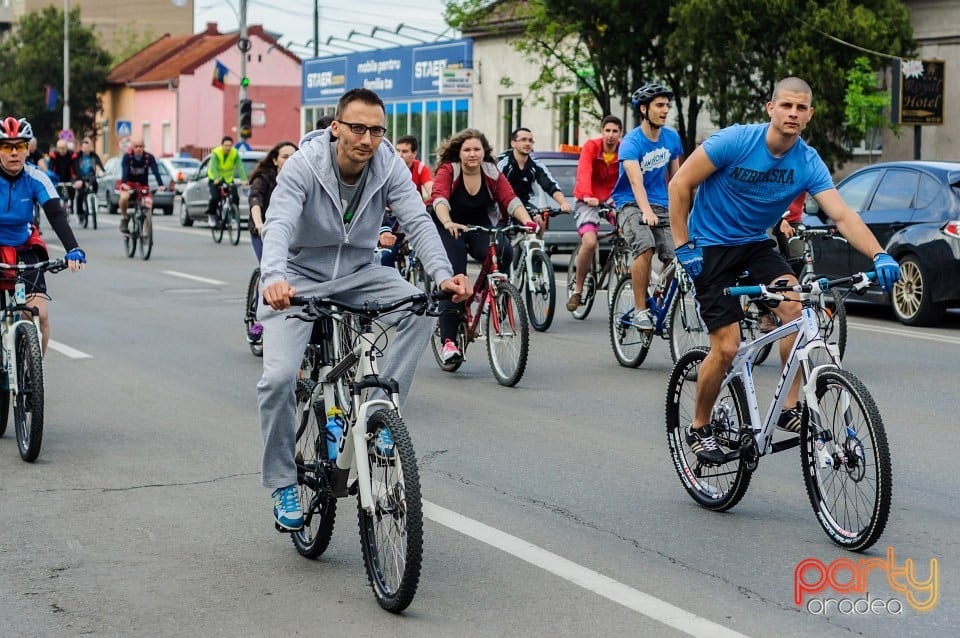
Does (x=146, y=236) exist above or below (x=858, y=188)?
below

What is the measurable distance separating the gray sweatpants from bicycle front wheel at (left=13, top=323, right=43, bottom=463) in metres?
2.51

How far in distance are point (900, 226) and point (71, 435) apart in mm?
9154

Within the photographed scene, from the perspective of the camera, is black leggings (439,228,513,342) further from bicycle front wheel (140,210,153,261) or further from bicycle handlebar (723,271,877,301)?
bicycle front wheel (140,210,153,261)

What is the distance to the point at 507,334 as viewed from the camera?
11211mm

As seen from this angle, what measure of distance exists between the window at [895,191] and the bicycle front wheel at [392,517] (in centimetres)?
1121

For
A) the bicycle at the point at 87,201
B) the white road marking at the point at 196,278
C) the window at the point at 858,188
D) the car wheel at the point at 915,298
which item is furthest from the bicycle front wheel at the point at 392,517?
the bicycle at the point at 87,201

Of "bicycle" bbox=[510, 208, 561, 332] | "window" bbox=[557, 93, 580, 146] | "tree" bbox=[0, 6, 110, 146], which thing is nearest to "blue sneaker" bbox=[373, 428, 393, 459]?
"bicycle" bbox=[510, 208, 561, 332]

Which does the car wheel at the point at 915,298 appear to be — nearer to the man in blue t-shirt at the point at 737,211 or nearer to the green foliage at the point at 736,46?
the man in blue t-shirt at the point at 737,211

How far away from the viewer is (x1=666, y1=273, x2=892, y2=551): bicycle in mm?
6070

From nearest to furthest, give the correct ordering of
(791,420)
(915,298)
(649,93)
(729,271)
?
(791,420) → (729,271) → (649,93) → (915,298)

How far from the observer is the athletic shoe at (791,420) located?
671cm

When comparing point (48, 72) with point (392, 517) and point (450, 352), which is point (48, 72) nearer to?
point (450, 352)

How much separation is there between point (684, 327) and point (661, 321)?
0.59 feet

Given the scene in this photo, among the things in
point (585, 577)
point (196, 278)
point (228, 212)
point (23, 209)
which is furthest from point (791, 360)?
point (228, 212)
